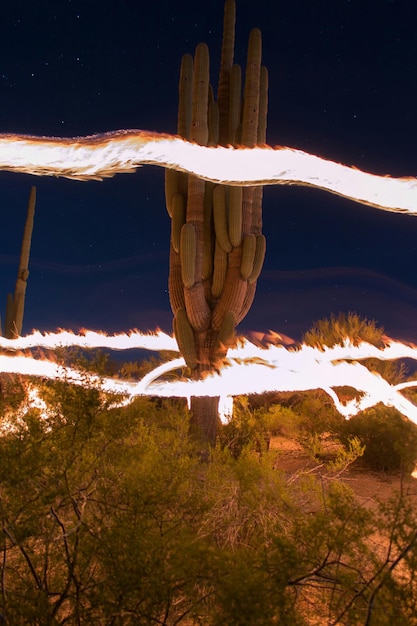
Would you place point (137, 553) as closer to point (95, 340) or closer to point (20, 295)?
point (95, 340)

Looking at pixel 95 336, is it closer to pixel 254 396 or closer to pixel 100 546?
pixel 254 396

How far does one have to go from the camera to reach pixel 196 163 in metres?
5.45

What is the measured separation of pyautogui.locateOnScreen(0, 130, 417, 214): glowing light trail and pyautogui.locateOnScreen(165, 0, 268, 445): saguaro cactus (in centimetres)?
300

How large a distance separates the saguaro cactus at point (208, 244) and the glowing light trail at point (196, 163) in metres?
3.00

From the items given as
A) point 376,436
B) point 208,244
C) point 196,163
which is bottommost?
point 376,436

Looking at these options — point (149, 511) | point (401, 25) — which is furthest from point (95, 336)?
point (401, 25)

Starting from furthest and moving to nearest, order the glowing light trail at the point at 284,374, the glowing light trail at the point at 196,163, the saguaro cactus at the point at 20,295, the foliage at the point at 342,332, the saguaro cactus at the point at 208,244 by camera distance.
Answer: the foliage at the point at 342,332
the saguaro cactus at the point at 20,295
the saguaro cactus at the point at 208,244
the glowing light trail at the point at 284,374
the glowing light trail at the point at 196,163

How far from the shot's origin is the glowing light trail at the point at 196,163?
446cm

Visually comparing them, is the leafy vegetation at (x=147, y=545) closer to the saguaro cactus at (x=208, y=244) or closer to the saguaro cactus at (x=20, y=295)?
the saguaro cactus at (x=208, y=244)

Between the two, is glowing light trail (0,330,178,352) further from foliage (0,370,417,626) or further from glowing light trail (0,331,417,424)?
foliage (0,370,417,626)

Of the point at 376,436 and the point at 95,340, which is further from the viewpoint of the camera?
the point at 95,340

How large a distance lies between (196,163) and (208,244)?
361 centimetres

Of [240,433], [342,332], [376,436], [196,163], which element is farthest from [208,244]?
[342,332]

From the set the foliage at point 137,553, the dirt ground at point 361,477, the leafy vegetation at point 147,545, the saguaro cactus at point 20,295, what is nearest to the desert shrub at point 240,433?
the dirt ground at point 361,477
